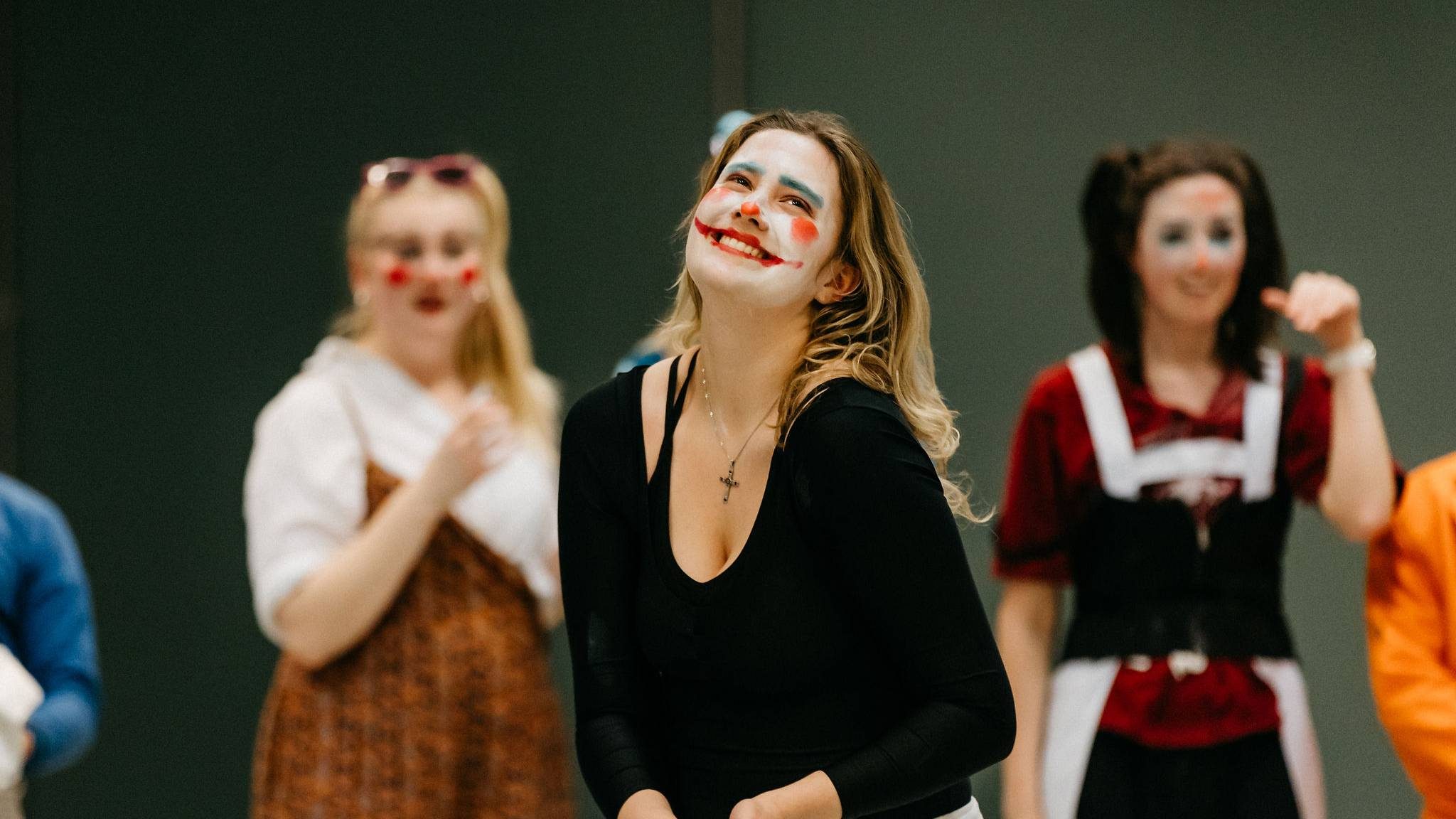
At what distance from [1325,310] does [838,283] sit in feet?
3.72

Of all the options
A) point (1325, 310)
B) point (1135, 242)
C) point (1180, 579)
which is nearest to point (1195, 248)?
point (1135, 242)

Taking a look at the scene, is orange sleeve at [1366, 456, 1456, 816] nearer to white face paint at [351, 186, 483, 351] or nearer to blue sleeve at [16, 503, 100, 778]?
white face paint at [351, 186, 483, 351]

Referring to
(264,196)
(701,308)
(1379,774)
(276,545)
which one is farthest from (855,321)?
(264,196)

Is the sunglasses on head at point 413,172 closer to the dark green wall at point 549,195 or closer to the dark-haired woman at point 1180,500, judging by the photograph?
the dark green wall at point 549,195

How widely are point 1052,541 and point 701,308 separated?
1.15 meters

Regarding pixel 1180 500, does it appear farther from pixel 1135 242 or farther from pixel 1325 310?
pixel 1135 242

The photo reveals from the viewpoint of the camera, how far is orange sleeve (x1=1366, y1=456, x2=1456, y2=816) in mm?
2332

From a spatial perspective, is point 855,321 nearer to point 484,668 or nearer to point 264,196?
point 484,668

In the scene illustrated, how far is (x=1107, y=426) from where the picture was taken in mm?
2623

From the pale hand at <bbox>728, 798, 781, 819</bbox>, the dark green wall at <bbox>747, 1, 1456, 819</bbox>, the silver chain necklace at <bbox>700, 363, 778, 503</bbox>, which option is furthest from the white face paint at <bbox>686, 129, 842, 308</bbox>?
the dark green wall at <bbox>747, 1, 1456, 819</bbox>

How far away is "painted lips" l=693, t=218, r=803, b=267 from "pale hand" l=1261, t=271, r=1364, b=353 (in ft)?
3.91

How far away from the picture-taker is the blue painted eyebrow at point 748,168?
1630mm

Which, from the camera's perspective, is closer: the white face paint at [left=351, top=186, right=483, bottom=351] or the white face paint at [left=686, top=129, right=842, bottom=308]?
the white face paint at [left=686, top=129, right=842, bottom=308]

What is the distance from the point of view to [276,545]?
2.62m
